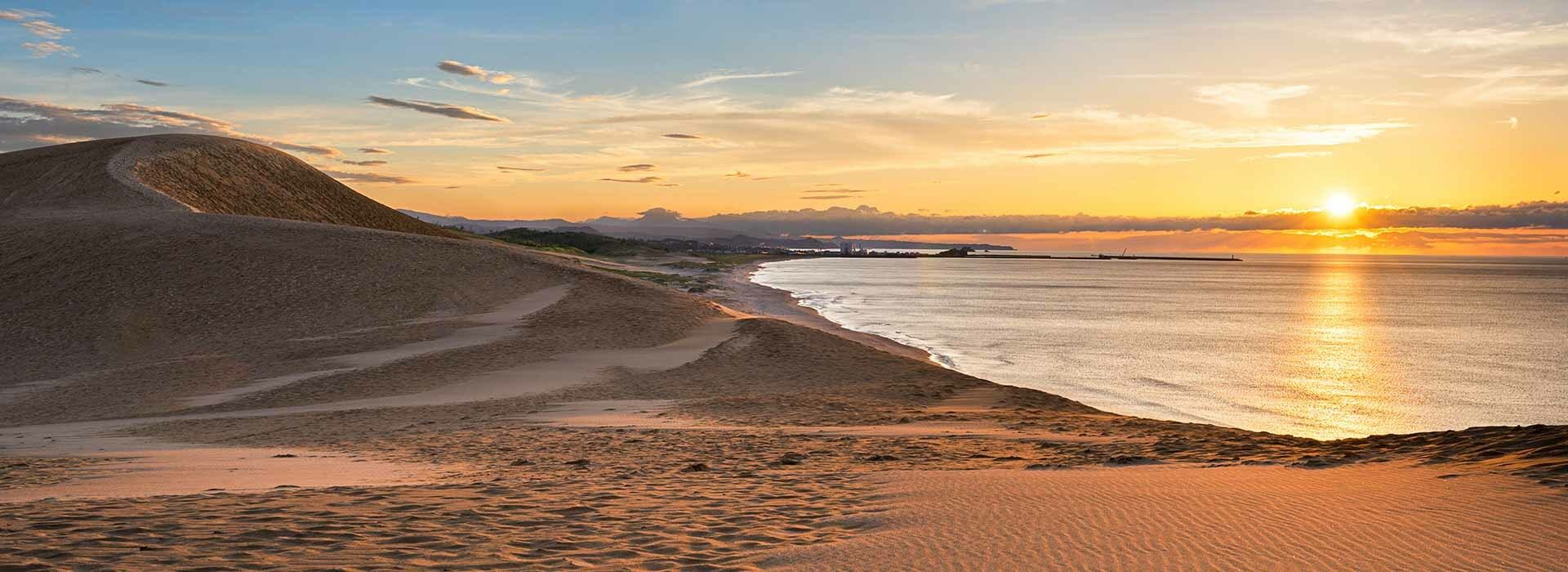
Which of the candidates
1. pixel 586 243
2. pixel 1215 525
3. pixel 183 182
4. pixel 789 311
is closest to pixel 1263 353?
pixel 789 311

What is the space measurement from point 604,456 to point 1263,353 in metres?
35.1

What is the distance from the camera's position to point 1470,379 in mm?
31359

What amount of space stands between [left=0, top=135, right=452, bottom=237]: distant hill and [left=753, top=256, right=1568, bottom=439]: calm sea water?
36.6 meters

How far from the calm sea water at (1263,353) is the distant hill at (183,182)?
36581mm

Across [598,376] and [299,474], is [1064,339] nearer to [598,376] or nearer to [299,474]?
[598,376]

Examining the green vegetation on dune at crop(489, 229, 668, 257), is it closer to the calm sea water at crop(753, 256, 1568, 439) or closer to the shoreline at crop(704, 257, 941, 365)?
the calm sea water at crop(753, 256, 1568, 439)

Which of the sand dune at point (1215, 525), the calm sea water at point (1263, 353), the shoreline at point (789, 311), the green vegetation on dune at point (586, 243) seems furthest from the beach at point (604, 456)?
the green vegetation on dune at point (586, 243)

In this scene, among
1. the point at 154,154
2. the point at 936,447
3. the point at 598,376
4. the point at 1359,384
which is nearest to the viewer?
the point at 936,447

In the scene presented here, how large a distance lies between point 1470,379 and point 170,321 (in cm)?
4282

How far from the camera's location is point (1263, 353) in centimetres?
4022

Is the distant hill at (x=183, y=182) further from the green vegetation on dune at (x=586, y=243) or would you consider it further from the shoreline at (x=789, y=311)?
the green vegetation on dune at (x=586, y=243)

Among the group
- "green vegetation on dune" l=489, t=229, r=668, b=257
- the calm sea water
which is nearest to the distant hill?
the calm sea water

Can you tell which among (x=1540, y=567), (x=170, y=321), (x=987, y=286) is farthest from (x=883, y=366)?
(x=987, y=286)

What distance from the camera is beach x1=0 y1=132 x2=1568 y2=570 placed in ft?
24.9
